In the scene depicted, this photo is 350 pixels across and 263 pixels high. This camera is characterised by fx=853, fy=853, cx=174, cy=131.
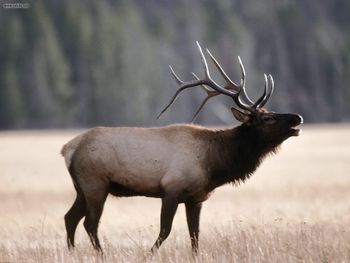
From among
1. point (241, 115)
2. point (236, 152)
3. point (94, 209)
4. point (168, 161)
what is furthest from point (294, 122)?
point (94, 209)

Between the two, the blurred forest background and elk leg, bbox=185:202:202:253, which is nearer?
elk leg, bbox=185:202:202:253

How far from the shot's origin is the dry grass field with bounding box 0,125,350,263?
31.1 ft

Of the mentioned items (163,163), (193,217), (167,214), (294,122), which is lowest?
(193,217)

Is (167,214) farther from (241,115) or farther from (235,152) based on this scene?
(241,115)

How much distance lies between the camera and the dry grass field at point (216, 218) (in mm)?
9477

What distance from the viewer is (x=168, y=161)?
416 inches

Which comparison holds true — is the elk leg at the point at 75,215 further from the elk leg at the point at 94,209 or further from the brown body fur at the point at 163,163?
the elk leg at the point at 94,209

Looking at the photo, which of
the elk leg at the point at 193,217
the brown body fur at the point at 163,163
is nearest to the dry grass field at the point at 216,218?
the elk leg at the point at 193,217

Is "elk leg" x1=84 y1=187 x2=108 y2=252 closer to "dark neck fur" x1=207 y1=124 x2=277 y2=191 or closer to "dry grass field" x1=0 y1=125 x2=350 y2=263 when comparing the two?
"dry grass field" x1=0 y1=125 x2=350 y2=263

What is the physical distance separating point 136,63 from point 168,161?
210ft

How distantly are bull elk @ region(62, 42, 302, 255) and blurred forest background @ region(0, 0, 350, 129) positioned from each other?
2289 inches

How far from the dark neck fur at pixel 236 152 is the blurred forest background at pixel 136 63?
58.1m

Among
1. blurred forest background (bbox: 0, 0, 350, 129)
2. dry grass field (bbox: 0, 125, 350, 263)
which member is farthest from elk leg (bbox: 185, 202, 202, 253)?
blurred forest background (bbox: 0, 0, 350, 129)

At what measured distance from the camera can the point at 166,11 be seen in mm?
91375
